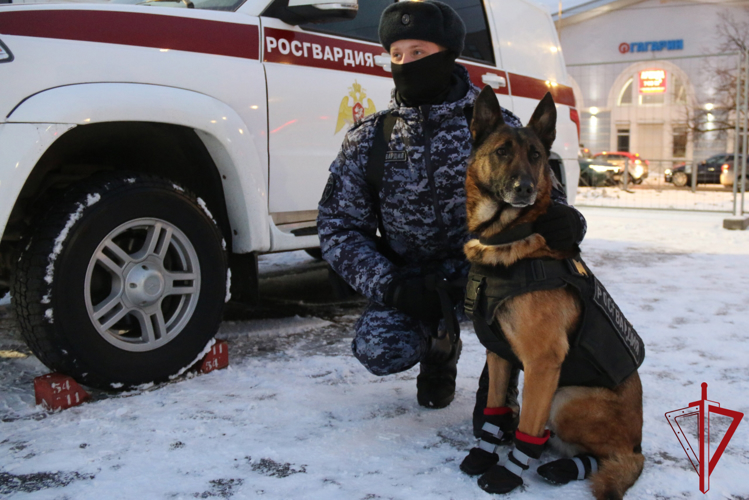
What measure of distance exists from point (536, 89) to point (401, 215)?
2757 millimetres

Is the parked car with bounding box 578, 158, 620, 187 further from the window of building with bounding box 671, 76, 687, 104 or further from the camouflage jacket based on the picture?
the camouflage jacket

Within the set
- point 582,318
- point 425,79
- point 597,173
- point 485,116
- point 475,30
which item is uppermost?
point 475,30

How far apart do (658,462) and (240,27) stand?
8.07ft

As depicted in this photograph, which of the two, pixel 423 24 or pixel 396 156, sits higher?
pixel 423 24

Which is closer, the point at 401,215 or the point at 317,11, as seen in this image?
the point at 401,215

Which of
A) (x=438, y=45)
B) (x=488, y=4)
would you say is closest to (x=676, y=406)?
(x=438, y=45)

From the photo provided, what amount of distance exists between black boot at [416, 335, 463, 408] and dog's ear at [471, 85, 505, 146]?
2.89 ft

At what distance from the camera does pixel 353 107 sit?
3.45 m

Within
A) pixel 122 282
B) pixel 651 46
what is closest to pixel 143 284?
pixel 122 282

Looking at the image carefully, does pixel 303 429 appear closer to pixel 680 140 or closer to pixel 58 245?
pixel 58 245

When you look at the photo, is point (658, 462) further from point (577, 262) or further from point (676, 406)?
point (577, 262)

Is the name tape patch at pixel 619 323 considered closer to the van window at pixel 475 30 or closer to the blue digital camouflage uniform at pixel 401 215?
the blue digital camouflage uniform at pixel 401 215

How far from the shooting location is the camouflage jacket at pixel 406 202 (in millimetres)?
2500

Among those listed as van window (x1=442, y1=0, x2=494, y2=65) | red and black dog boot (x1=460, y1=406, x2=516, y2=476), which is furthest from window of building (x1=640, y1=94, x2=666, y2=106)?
red and black dog boot (x1=460, y1=406, x2=516, y2=476)
